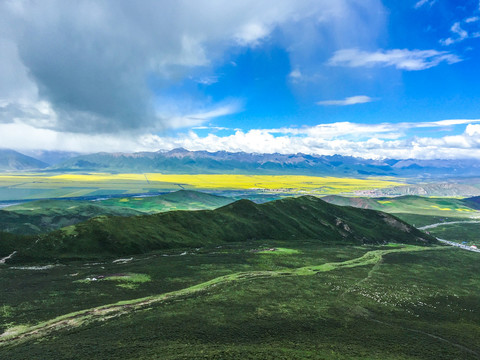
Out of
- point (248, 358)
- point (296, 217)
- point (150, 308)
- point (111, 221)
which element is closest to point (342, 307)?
point (248, 358)

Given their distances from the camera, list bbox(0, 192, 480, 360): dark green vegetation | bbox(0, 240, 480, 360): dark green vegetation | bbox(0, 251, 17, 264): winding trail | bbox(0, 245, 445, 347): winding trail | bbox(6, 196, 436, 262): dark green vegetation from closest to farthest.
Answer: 1. bbox(0, 240, 480, 360): dark green vegetation
2. bbox(0, 192, 480, 360): dark green vegetation
3. bbox(0, 245, 445, 347): winding trail
4. bbox(0, 251, 17, 264): winding trail
5. bbox(6, 196, 436, 262): dark green vegetation

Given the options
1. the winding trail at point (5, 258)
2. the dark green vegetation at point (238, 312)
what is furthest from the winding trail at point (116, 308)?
the winding trail at point (5, 258)

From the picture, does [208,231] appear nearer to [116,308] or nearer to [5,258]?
[5,258]

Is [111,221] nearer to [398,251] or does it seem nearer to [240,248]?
[240,248]

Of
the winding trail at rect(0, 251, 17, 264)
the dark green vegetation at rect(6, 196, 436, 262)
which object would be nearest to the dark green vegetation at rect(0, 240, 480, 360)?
the winding trail at rect(0, 251, 17, 264)

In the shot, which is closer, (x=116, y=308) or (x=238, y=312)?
(x=116, y=308)

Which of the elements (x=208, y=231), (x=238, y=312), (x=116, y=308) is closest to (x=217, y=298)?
(x=238, y=312)

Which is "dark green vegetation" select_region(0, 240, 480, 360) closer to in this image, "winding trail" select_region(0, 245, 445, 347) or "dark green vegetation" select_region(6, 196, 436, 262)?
"winding trail" select_region(0, 245, 445, 347)
